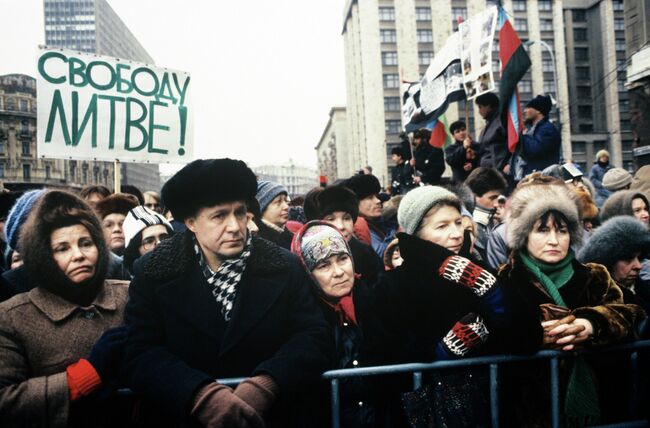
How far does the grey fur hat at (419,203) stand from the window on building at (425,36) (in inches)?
2257

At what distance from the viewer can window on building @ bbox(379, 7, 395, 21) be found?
177 feet

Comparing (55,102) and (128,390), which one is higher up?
(55,102)

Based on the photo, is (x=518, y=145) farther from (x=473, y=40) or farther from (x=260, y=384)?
(x=260, y=384)

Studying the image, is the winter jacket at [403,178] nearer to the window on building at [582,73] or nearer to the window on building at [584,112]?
the window on building at [584,112]

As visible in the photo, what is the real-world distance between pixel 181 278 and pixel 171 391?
1.74 ft

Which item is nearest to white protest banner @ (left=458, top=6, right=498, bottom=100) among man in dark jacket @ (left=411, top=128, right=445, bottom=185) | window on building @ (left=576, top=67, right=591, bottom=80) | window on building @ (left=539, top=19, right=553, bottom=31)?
man in dark jacket @ (left=411, top=128, right=445, bottom=185)

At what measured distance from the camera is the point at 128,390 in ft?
6.52

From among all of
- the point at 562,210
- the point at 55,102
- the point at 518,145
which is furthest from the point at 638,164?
the point at 55,102

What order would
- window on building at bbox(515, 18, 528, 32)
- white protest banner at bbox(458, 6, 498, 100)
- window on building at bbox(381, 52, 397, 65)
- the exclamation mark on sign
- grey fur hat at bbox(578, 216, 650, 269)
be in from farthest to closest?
window on building at bbox(515, 18, 528, 32), window on building at bbox(381, 52, 397, 65), white protest banner at bbox(458, 6, 498, 100), the exclamation mark on sign, grey fur hat at bbox(578, 216, 650, 269)

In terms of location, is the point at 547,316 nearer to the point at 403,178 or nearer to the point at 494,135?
the point at 494,135

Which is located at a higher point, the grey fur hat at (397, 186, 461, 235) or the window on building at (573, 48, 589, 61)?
the window on building at (573, 48, 589, 61)

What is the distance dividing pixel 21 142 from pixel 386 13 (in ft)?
179

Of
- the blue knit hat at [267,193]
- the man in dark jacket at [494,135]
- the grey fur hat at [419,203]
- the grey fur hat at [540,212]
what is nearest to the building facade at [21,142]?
the blue knit hat at [267,193]

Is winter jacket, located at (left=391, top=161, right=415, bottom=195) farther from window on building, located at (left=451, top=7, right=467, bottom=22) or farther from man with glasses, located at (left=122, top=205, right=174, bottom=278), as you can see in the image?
window on building, located at (left=451, top=7, right=467, bottom=22)
